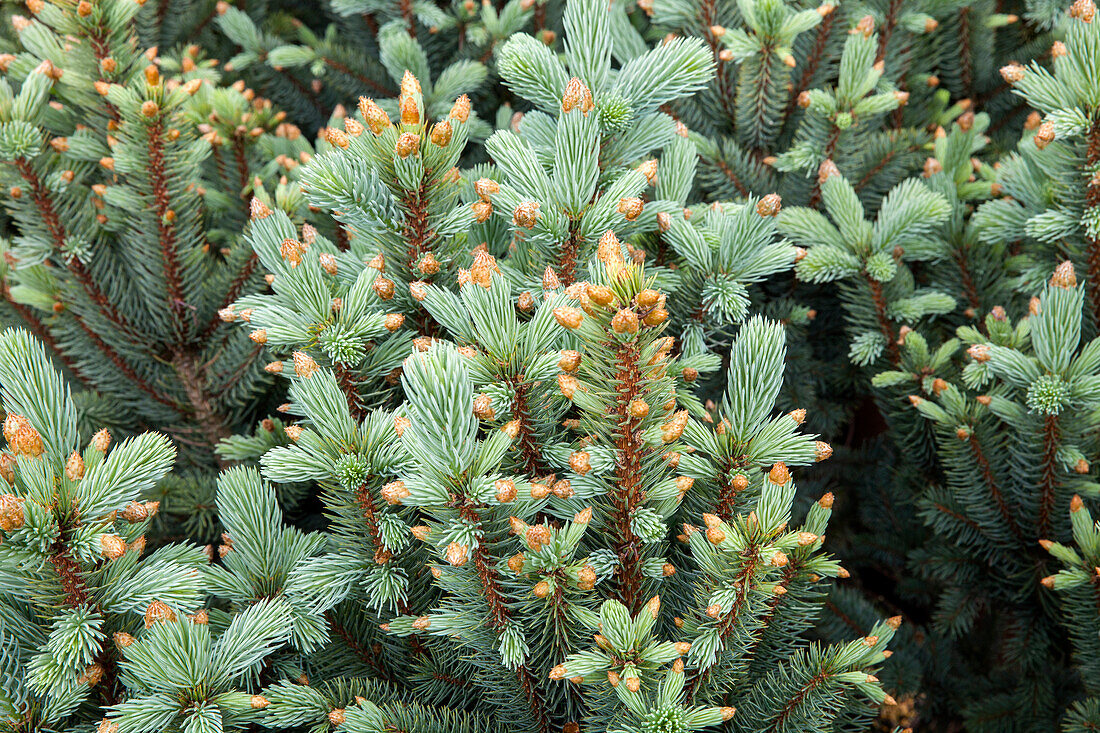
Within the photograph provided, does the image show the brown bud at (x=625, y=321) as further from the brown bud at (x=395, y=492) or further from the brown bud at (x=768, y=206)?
the brown bud at (x=768, y=206)

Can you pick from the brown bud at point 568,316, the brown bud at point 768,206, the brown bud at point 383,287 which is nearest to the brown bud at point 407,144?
the brown bud at point 383,287

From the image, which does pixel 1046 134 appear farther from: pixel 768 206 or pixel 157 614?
→ pixel 157 614

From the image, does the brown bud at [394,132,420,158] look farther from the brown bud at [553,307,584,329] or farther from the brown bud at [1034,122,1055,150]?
the brown bud at [1034,122,1055,150]

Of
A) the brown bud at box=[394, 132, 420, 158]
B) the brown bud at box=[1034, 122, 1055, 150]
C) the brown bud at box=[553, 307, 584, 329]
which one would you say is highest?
the brown bud at box=[394, 132, 420, 158]

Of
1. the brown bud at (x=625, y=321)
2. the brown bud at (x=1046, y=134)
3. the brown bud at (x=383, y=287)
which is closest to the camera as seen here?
the brown bud at (x=625, y=321)

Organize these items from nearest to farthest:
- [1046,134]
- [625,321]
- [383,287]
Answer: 1. [625,321]
2. [383,287]
3. [1046,134]

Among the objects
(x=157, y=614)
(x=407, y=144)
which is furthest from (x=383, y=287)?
(x=157, y=614)

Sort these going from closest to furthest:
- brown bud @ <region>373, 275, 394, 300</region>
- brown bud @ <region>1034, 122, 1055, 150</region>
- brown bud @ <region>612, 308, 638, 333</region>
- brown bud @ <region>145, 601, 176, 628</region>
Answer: brown bud @ <region>612, 308, 638, 333</region> < brown bud @ <region>145, 601, 176, 628</region> < brown bud @ <region>373, 275, 394, 300</region> < brown bud @ <region>1034, 122, 1055, 150</region>

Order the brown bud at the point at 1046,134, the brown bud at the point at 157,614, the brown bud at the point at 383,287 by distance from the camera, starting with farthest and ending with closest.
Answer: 1. the brown bud at the point at 1046,134
2. the brown bud at the point at 383,287
3. the brown bud at the point at 157,614

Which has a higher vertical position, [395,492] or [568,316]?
[568,316]

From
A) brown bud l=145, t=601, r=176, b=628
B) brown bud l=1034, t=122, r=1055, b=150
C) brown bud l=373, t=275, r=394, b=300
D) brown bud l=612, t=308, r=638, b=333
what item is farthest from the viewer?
brown bud l=1034, t=122, r=1055, b=150

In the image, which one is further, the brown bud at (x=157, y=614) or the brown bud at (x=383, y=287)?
the brown bud at (x=383, y=287)

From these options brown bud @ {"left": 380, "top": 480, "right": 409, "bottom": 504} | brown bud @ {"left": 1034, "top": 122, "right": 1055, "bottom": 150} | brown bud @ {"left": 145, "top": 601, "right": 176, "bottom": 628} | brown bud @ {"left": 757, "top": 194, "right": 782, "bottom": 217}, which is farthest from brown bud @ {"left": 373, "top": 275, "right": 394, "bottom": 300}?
brown bud @ {"left": 1034, "top": 122, "right": 1055, "bottom": 150}

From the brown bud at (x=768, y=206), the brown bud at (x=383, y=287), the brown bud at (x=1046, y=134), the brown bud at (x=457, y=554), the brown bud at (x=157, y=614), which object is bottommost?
the brown bud at (x=157, y=614)
